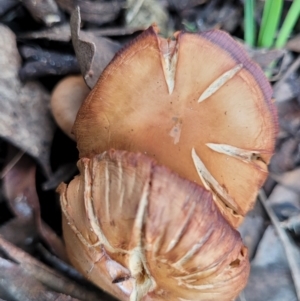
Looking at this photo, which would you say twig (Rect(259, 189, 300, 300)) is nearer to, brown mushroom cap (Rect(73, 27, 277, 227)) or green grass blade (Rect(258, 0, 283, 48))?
brown mushroom cap (Rect(73, 27, 277, 227))

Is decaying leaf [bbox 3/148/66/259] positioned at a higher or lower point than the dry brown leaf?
lower

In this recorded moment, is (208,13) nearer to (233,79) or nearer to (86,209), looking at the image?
(233,79)

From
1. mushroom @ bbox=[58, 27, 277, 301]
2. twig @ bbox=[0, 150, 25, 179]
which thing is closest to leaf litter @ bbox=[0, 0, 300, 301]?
twig @ bbox=[0, 150, 25, 179]

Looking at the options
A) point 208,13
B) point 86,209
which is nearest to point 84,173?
point 86,209

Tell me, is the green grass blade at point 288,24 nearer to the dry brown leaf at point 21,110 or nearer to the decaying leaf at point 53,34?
the decaying leaf at point 53,34

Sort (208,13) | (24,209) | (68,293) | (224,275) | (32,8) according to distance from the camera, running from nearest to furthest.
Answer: (224,275), (68,293), (24,209), (32,8), (208,13)

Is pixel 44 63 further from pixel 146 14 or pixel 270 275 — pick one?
pixel 270 275
